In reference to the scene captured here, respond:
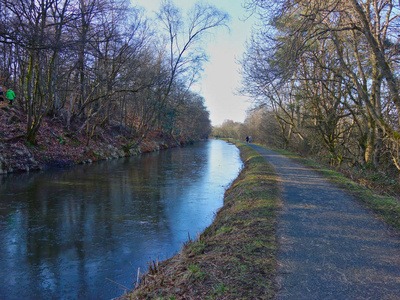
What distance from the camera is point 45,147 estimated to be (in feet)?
52.4

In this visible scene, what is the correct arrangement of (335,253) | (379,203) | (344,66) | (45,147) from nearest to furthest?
(335,253) < (379,203) < (344,66) < (45,147)

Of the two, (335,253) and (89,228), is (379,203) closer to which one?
(335,253)

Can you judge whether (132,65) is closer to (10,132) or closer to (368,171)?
(10,132)

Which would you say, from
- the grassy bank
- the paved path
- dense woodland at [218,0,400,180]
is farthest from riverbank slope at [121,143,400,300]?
dense woodland at [218,0,400,180]

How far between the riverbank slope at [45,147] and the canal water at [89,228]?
148cm

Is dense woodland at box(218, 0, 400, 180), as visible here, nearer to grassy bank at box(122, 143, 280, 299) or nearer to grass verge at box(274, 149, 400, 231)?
grass verge at box(274, 149, 400, 231)

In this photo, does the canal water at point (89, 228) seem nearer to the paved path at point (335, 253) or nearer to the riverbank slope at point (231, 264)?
the riverbank slope at point (231, 264)

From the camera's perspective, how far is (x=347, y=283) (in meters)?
3.16

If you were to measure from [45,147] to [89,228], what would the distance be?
37.0ft

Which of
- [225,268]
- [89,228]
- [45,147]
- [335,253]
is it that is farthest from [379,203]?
[45,147]

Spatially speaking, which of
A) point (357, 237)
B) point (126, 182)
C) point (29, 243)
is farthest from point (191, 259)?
point (126, 182)

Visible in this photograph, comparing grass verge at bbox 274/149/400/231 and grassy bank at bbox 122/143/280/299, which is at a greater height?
grass verge at bbox 274/149/400/231

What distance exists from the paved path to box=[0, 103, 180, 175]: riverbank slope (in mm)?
13292

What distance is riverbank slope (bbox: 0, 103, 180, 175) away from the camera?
13680 mm
